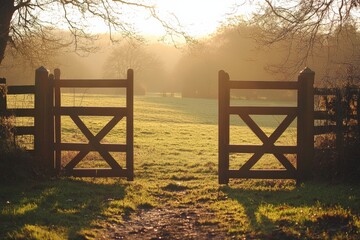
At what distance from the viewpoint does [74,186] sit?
10.7 m

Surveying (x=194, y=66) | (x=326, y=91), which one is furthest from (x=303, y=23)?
(x=194, y=66)

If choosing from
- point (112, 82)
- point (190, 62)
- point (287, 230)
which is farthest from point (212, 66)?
point (287, 230)

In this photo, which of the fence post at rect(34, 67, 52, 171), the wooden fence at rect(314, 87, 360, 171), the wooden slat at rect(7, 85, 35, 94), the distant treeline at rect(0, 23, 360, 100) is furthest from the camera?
the distant treeline at rect(0, 23, 360, 100)

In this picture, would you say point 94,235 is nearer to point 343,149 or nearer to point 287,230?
point 287,230

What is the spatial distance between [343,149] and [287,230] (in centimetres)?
442

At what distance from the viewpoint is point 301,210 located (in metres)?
8.28

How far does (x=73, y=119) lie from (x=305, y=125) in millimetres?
5534

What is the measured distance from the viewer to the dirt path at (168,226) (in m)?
7.32

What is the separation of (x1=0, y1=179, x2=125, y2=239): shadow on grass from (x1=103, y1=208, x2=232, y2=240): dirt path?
545mm

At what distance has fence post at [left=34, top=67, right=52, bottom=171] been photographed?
1163 cm

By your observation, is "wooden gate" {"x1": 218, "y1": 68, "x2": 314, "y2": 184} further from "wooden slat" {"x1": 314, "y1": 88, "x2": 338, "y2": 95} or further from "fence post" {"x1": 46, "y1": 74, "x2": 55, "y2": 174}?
"fence post" {"x1": 46, "y1": 74, "x2": 55, "y2": 174}

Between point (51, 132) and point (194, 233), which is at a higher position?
point (51, 132)

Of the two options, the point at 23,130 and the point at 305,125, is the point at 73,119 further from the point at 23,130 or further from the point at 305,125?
the point at 305,125

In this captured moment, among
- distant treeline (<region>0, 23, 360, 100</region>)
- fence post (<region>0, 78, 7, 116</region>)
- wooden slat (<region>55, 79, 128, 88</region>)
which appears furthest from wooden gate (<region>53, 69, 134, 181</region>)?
distant treeline (<region>0, 23, 360, 100</region>)
